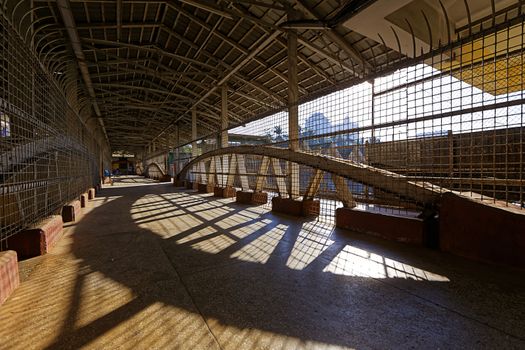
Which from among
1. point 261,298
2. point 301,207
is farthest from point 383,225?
point 261,298

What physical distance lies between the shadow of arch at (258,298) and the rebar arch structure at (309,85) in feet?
4.87

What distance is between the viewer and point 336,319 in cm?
179

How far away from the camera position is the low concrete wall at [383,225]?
3496 mm

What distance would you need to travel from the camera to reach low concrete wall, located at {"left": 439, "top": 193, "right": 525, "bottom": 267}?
2.57 meters

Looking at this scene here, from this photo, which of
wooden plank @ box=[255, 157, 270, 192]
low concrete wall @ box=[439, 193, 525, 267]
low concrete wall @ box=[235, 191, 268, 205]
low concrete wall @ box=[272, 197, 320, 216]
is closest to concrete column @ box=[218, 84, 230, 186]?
low concrete wall @ box=[235, 191, 268, 205]

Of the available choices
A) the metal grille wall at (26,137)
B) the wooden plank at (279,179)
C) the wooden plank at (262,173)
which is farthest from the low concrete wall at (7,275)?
the wooden plank at (262,173)

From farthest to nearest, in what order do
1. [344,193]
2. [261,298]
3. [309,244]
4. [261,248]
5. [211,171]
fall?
[211,171]
[344,193]
[309,244]
[261,248]
[261,298]

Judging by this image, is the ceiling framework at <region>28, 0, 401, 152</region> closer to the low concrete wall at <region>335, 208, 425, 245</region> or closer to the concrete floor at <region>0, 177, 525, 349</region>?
the low concrete wall at <region>335, 208, 425, 245</region>

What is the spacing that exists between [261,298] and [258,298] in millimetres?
28

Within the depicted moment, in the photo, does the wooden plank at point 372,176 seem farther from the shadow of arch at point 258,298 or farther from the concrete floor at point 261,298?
the shadow of arch at point 258,298

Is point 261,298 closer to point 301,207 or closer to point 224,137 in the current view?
point 301,207

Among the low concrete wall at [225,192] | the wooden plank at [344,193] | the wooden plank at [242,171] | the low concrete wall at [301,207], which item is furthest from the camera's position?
the low concrete wall at [225,192]

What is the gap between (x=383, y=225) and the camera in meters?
3.84

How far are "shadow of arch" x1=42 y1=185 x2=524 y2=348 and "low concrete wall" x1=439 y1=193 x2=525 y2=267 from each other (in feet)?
3.56
